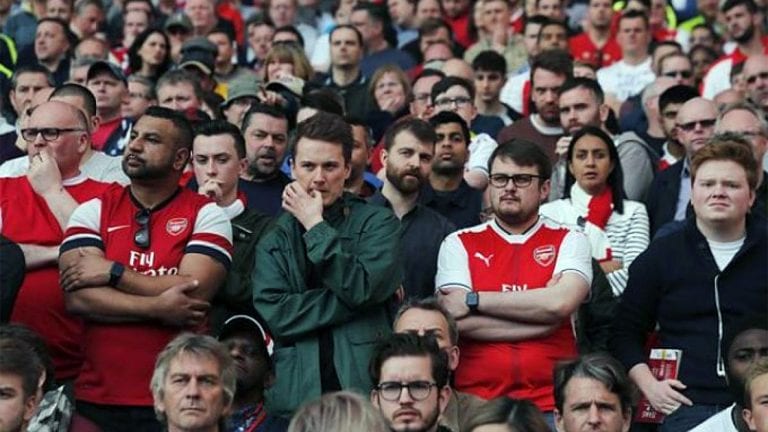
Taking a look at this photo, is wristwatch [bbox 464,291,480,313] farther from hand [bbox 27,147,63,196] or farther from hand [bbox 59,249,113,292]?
hand [bbox 27,147,63,196]

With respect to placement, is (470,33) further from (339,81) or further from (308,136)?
(308,136)

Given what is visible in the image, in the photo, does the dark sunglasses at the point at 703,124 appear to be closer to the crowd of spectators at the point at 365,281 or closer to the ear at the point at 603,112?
the crowd of spectators at the point at 365,281

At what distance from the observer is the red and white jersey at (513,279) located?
9625mm

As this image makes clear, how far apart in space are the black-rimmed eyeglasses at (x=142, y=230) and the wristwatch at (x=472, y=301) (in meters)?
1.61

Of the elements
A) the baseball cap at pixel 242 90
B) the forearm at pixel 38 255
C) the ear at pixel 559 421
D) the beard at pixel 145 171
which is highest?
the baseball cap at pixel 242 90

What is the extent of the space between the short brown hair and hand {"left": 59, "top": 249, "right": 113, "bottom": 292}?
3.06 metres

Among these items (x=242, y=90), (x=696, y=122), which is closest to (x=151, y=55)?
(x=242, y=90)

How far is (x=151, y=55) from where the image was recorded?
1586cm

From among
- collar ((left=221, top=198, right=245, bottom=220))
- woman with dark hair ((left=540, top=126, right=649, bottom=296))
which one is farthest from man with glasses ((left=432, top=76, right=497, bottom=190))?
collar ((left=221, top=198, right=245, bottom=220))

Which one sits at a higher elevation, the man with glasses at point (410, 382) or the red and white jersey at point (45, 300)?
the red and white jersey at point (45, 300)

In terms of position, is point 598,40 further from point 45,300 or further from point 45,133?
point 45,300

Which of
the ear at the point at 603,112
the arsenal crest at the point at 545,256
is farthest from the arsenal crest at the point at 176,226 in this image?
the ear at the point at 603,112

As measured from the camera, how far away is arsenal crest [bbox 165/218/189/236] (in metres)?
9.38

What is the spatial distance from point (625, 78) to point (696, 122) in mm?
4213
